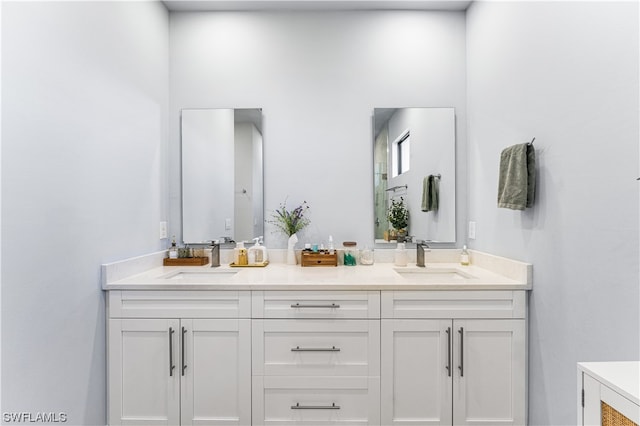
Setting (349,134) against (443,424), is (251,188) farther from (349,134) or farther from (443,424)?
(443,424)

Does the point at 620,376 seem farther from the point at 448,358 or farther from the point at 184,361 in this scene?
the point at 184,361

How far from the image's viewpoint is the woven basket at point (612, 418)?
750 mm

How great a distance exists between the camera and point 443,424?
1619mm

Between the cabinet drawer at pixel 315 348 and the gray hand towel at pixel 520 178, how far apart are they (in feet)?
3.04

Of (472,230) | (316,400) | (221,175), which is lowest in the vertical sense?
(316,400)

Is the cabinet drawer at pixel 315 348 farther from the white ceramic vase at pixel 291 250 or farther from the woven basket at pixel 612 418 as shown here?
the woven basket at pixel 612 418

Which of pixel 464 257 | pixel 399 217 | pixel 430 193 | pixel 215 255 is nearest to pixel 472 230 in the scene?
pixel 464 257

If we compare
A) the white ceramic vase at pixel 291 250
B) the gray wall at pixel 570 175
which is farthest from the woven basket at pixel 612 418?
the white ceramic vase at pixel 291 250

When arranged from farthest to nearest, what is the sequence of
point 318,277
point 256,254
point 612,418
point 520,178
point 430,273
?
point 256,254 → point 430,273 → point 318,277 → point 520,178 → point 612,418

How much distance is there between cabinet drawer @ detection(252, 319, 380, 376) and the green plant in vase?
2.61 feet

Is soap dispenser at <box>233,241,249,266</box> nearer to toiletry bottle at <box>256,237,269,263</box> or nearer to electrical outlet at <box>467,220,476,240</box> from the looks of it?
toiletry bottle at <box>256,237,269,263</box>

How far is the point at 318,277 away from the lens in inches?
70.1

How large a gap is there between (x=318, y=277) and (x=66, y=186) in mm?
1274

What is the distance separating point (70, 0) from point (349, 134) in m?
1.62
